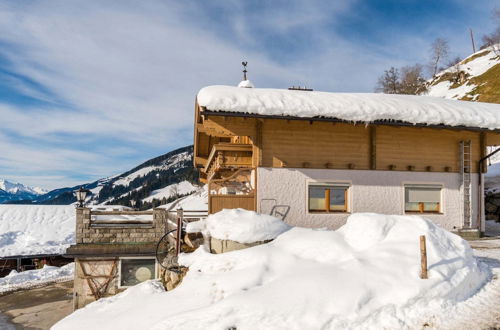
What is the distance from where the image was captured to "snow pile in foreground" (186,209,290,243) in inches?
400

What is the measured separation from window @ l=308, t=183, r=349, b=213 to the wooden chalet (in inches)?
1.5

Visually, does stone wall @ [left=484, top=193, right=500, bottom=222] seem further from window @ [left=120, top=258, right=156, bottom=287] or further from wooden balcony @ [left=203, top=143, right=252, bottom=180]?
window @ [left=120, top=258, right=156, bottom=287]

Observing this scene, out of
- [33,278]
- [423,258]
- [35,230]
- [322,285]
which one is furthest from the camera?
[35,230]

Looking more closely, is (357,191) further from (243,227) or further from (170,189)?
(170,189)

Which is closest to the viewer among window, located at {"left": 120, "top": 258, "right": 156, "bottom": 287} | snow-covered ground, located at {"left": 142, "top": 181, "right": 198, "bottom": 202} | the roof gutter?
the roof gutter

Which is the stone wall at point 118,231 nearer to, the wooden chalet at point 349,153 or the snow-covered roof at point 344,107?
the wooden chalet at point 349,153

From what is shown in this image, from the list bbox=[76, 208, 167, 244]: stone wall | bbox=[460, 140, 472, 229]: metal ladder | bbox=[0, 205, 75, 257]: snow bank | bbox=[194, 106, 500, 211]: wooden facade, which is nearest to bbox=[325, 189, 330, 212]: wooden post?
bbox=[194, 106, 500, 211]: wooden facade

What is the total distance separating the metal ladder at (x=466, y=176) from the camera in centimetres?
1546

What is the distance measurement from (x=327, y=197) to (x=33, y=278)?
24.6m

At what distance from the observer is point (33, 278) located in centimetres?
2786

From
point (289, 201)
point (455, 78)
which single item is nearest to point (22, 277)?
point (289, 201)

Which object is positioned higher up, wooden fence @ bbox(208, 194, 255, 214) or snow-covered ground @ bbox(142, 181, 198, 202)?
wooden fence @ bbox(208, 194, 255, 214)

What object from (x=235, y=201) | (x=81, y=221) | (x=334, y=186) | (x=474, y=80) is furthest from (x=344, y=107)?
(x=474, y=80)

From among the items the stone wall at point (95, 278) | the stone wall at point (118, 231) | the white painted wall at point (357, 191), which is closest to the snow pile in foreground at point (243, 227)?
the white painted wall at point (357, 191)
